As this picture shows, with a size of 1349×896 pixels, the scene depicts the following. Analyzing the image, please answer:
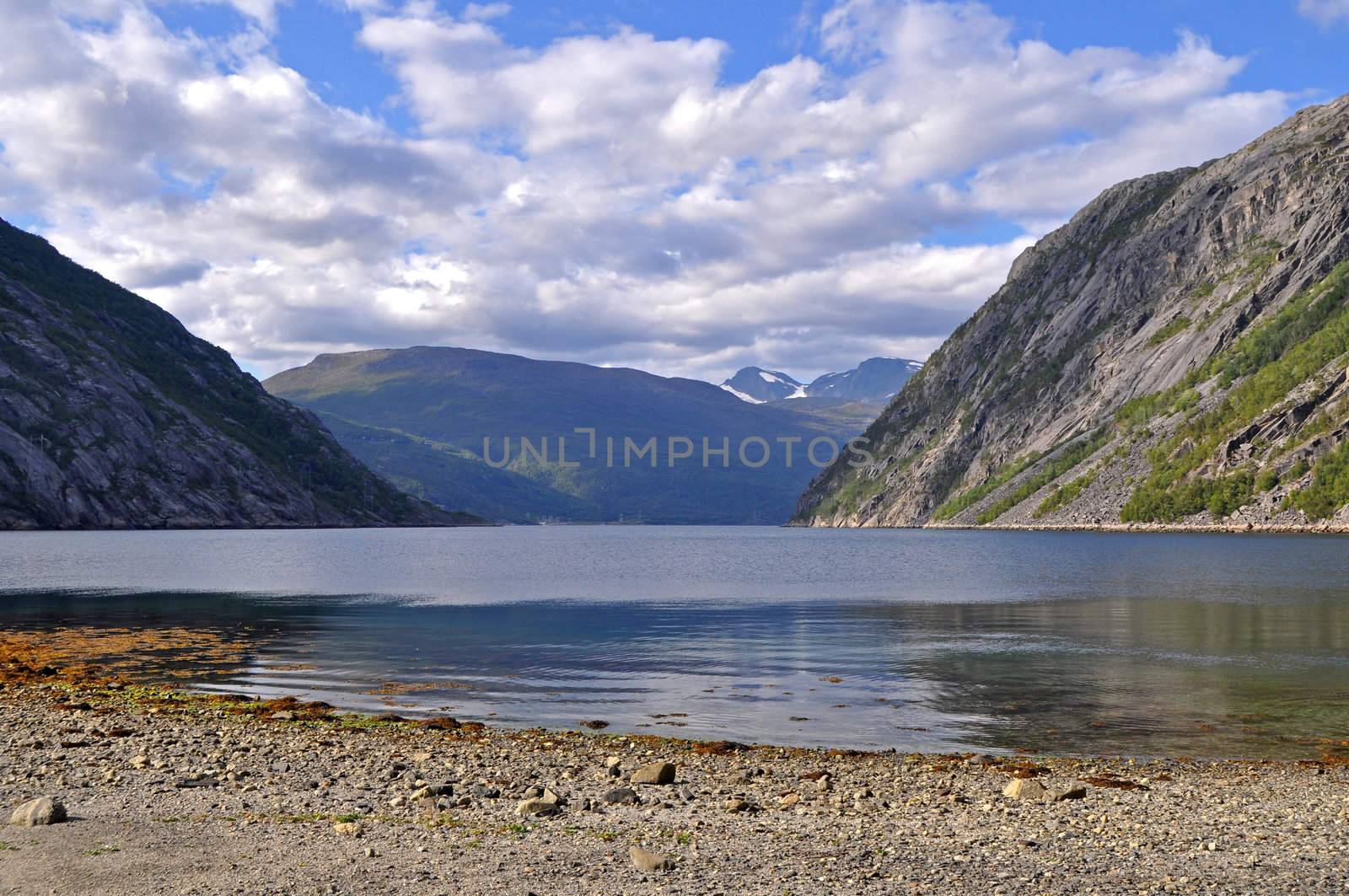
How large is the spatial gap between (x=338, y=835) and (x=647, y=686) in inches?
976

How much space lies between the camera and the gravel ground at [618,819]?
1717 centimetres

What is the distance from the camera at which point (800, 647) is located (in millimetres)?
57375

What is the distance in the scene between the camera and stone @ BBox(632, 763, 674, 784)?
24953 millimetres

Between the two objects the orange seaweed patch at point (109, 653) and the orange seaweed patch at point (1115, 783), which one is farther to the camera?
the orange seaweed patch at point (109, 653)

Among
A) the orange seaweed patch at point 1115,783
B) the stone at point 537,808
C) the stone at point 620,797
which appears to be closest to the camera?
the stone at point 537,808

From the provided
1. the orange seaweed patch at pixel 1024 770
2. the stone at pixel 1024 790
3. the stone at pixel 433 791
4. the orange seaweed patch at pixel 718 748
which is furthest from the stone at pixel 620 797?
the orange seaweed patch at pixel 1024 770

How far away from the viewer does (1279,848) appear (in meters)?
19.0

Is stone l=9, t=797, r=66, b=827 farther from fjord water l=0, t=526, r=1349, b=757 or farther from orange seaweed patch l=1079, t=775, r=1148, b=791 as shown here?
orange seaweed patch l=1079, t=775, r=1148, b=791

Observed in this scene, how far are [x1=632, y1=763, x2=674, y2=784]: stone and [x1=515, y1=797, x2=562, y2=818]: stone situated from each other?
353 cm

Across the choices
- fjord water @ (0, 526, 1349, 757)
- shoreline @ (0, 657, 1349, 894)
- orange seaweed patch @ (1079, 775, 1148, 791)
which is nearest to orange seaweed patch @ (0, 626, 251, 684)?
fjord water @ (0, 526, 1349, 757)

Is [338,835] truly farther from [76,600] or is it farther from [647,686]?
[76,600]

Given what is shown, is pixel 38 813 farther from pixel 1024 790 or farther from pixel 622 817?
pixel 1024 790

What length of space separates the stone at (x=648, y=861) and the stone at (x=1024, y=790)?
9372mm

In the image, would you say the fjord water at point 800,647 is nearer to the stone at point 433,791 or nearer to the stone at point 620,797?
the stone at point 620,797
